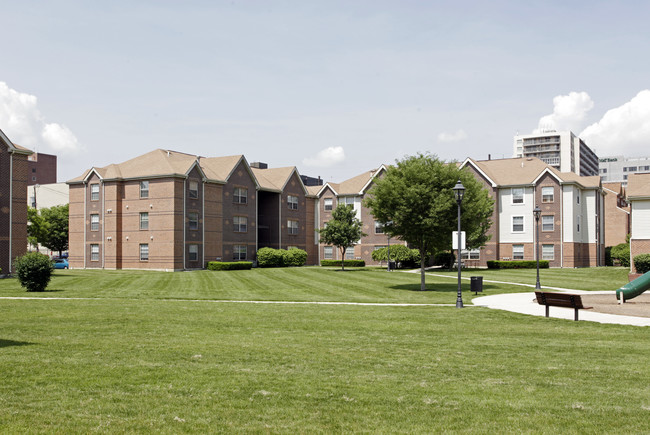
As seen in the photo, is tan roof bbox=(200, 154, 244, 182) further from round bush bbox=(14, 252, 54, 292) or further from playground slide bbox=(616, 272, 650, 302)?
playground slide bbox=(616, 272, 650, 302)

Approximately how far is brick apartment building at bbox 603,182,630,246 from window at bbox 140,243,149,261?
60.4 meters

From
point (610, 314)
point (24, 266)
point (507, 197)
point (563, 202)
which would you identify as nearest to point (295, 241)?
point (507, 197)

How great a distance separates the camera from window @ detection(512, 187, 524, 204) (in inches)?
2571

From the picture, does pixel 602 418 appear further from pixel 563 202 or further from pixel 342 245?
pixel 563 202

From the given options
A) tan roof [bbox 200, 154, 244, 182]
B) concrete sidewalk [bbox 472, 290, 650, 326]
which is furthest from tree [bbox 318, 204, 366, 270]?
concrete sidewalk [bbox 472, 290, 650, 326]

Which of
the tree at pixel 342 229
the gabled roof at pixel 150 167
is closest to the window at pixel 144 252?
the gabled roof at pixel 150 167

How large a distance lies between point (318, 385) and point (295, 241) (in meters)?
63.5

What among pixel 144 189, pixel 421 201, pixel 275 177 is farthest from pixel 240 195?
pixel 421 201

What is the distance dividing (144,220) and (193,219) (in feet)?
15.6

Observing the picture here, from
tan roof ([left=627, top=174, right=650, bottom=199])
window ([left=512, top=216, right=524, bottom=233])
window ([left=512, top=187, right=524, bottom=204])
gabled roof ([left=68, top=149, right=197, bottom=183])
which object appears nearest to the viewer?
tan roof ([left=627, top=174, right=650, bottom=199])

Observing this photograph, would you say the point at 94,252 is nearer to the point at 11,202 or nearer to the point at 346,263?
the point at 11,202

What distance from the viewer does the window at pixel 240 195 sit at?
64.1 metres

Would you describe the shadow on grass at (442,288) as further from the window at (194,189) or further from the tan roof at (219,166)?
the tan roof at (219,166)

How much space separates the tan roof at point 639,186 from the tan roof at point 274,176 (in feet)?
127
